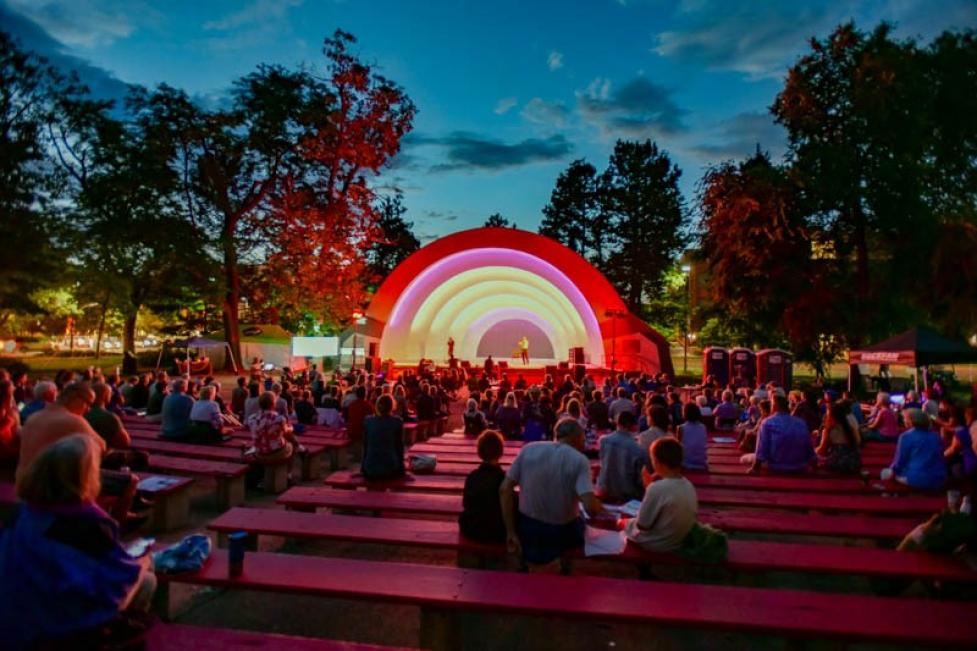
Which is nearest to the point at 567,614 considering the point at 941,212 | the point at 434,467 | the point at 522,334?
the point at 434,467

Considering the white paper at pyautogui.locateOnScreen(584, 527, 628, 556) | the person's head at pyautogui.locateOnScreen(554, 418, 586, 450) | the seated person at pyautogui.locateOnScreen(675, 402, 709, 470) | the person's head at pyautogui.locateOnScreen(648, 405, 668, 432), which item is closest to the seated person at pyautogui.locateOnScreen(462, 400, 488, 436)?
the seated person at pyautogui.locateOnScreen(675, 402, 709, 470)

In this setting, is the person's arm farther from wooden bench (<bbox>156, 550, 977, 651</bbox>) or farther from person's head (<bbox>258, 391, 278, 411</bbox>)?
person's head (<bbox>258, 391, 278, 411</bbox>)

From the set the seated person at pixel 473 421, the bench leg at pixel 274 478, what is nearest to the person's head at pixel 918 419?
the seated person at pixel 473 421

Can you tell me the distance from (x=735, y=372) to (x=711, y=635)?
17.4 metres

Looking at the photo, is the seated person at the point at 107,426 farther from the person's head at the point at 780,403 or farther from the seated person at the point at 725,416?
the seated person at the point at 725,416

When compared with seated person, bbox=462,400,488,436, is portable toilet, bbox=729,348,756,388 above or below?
above

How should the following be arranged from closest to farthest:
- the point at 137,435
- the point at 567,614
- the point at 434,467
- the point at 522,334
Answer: the point at 567,614 < the point at 434,467 < the point at 137,435 < the point at 522,334

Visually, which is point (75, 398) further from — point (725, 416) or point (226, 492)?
point (725, 416)

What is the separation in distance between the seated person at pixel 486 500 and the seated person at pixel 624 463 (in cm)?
159

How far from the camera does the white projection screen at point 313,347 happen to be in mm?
20141

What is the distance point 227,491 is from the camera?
6.80 metres

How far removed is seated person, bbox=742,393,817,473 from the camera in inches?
264

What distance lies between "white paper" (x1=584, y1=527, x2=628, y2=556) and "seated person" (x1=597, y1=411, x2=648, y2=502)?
3.78 ft

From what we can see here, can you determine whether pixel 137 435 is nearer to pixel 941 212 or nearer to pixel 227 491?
pixel 227 491
